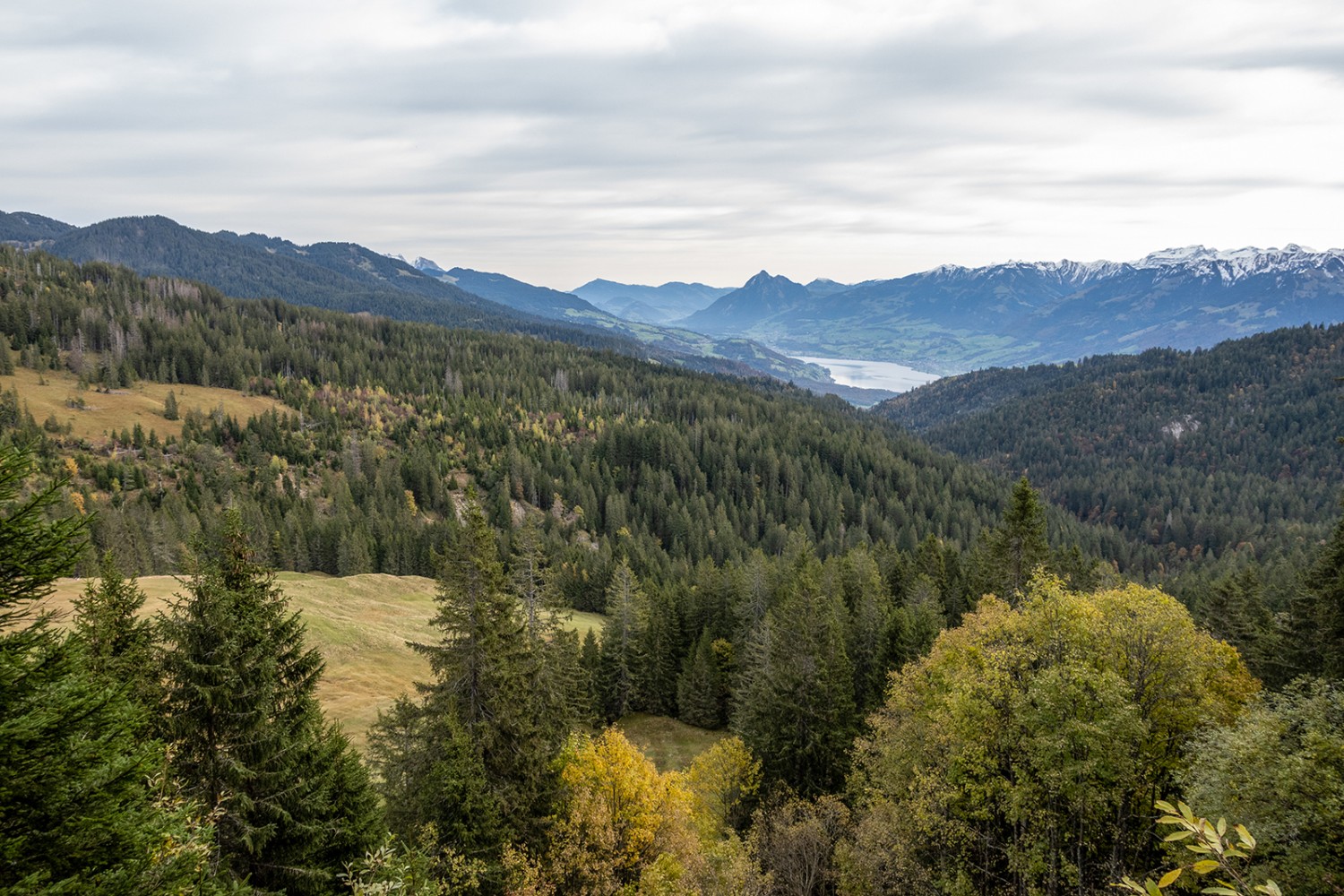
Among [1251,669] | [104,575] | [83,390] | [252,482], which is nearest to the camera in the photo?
[104,575]

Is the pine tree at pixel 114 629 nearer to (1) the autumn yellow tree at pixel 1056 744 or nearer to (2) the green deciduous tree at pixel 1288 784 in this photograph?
(1) the autumn yellow tree at pixel 1056 744

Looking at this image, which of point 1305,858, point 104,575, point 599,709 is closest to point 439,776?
point 104,575

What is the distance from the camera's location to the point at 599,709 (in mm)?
60531

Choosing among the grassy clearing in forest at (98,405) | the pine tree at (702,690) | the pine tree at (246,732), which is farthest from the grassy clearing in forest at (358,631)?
the grassy clearing in forest at (98,405)

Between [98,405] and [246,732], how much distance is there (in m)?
213

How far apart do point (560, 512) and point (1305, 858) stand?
160 m

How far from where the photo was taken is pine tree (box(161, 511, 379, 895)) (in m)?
16.5

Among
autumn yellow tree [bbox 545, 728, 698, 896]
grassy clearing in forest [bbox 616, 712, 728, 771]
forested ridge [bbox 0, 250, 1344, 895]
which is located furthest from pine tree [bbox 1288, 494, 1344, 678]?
grassy clearing in forest [bbox 616, 712, 728, 771]

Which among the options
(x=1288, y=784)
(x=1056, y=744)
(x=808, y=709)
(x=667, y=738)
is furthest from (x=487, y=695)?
(x=667, y=738)

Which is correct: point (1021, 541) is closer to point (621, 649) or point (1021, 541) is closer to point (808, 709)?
point (808, 709)

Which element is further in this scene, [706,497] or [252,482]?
[706,497]

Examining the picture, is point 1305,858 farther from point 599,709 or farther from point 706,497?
point 706,497

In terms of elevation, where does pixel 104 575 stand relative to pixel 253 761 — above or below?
above

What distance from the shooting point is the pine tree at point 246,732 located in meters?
16.5
